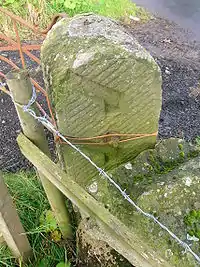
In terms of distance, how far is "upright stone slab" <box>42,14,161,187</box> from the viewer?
5.98 ft

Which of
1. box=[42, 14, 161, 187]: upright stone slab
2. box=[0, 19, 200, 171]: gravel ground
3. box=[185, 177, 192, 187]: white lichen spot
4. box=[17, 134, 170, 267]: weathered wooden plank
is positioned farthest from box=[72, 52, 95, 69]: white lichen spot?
box=[0, 19, 200, 171]: gravel ground

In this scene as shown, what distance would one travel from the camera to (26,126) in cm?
202

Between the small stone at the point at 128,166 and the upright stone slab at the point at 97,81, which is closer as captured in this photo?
the upright stone slab at the point at 97,81

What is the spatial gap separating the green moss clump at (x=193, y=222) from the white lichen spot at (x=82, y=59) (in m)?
0.88

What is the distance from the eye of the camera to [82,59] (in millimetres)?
1800

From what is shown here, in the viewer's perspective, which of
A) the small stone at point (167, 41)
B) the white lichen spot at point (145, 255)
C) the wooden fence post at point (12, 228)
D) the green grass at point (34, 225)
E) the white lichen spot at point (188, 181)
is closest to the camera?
the white lichen spot at point (145, 255)

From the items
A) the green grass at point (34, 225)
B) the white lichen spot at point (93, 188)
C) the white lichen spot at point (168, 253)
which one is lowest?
the green grass at point (34, 225)

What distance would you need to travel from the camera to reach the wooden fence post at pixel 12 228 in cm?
223

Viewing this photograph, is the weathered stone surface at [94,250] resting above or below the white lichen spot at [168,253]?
below

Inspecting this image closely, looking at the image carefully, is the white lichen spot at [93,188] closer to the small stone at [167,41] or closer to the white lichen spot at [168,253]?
the white lichen spot at [168,253]

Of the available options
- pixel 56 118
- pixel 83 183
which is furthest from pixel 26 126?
pixel 83 183

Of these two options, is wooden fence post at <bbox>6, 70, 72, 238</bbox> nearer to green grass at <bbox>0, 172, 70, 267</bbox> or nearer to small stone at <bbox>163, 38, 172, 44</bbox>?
green grass at <bbox>0, 172, 70, 267</bbox>

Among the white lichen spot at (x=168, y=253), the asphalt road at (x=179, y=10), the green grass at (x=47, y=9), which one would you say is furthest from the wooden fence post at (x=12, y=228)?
the asphalt road at (x=179, y=10)

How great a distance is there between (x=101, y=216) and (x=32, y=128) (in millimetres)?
621
